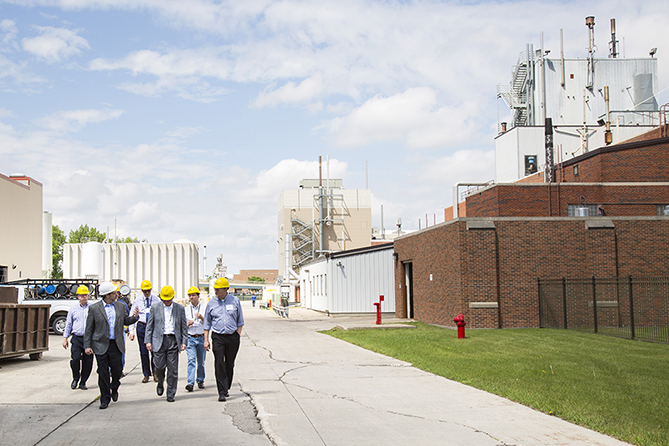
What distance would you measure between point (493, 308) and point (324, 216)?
5018 centimetres

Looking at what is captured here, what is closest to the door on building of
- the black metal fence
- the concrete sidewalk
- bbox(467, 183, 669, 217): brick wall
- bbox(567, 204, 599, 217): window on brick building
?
bbox(467, 183, 669, 217): brick wall

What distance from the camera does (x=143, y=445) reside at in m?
7.10

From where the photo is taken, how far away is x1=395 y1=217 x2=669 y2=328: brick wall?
76.0 feet

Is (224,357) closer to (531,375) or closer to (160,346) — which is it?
(160,346)

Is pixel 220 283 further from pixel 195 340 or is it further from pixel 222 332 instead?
pixel 195 340

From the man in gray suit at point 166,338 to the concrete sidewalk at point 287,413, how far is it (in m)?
0.46

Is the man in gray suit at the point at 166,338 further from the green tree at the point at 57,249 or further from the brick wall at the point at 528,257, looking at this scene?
the green tree at the point at 57,249

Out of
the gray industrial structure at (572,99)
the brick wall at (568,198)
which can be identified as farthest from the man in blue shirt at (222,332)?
the gray industrial structure at (572,99)

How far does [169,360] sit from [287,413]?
229 cm

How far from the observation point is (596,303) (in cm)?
2138

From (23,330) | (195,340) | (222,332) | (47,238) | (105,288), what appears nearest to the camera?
(222,332)

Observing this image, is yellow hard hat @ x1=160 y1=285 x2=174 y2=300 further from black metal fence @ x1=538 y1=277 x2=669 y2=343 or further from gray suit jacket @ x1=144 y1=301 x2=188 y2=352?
black metal fence @ x1=538 y1=277 x2=669 y2=343

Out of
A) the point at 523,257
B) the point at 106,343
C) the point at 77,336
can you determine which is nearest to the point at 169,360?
the point at 106,343

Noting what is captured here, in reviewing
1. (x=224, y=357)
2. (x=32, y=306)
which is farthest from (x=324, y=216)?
(x=224, y=357)
